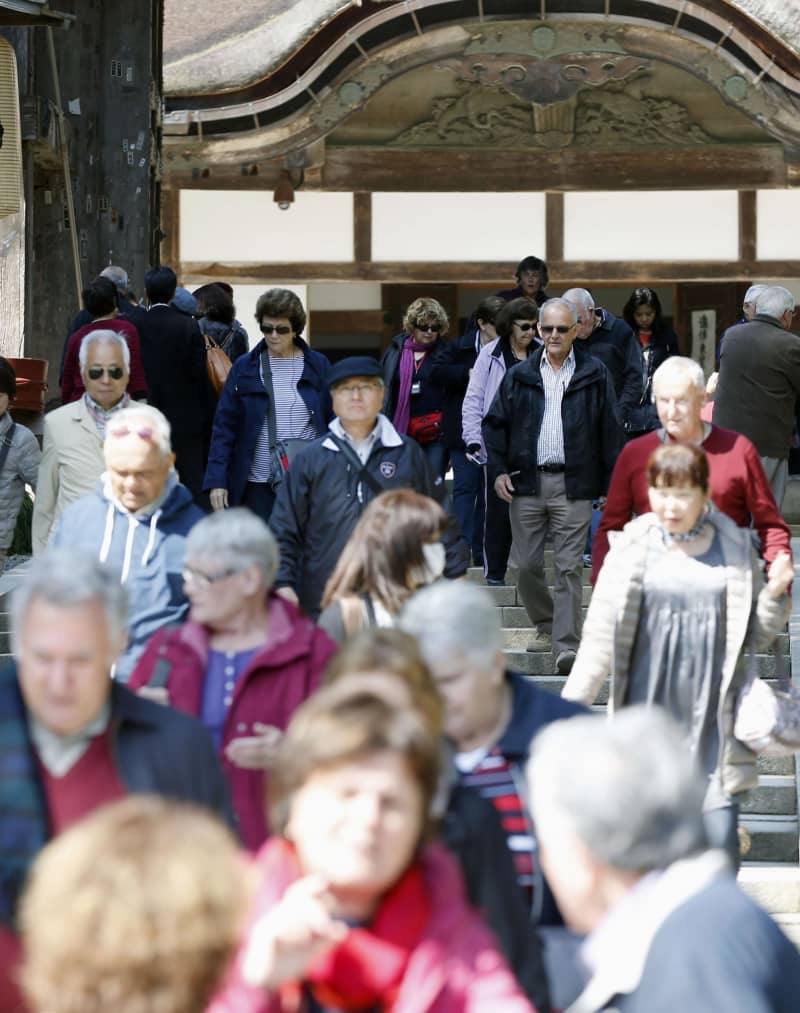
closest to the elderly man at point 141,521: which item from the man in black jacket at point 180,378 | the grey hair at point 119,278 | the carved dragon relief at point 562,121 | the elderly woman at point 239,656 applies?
the elderly woman at point 239,656

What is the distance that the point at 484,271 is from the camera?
15828mm

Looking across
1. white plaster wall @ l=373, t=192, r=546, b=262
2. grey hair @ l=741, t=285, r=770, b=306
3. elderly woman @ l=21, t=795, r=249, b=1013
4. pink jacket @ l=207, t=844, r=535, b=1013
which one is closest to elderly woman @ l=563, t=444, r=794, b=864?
pink jacket @ l=207, t=844, r=535, b=1013

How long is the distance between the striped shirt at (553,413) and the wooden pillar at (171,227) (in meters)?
8.35

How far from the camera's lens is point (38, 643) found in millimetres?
3299

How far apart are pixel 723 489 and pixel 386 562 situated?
1824 millimetres

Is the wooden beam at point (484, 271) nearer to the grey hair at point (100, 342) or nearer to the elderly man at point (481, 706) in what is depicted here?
the grey hair at point (100, 342)

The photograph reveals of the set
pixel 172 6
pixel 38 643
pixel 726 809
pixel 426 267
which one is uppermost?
pixel 172 6

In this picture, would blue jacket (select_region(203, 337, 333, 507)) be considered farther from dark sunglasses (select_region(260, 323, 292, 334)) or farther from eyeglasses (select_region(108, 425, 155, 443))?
eyeglasses (select_region(108, 425, 155, 443))

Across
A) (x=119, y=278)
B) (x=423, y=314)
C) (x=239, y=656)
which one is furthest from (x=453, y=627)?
(x=119, y=278)

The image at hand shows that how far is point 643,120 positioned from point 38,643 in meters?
12.5

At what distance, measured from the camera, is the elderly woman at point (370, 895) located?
2.53 m

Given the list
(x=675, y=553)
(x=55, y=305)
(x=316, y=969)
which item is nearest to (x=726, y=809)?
(x=675, y=553)

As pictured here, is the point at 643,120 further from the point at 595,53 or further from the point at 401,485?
the point at 401,485

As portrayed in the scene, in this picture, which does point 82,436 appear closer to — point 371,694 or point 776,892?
point 776,892
